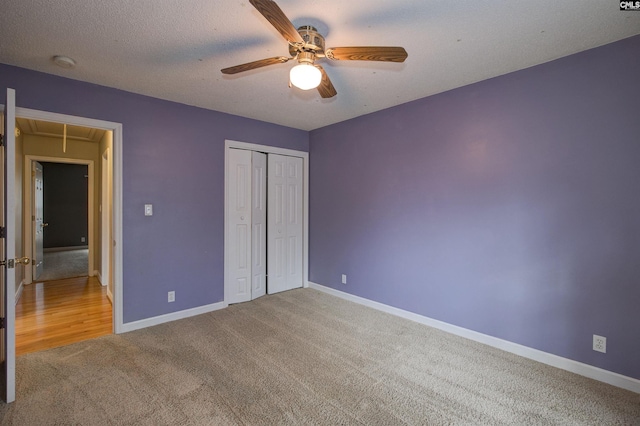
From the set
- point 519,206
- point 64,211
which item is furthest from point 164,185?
point 64,211

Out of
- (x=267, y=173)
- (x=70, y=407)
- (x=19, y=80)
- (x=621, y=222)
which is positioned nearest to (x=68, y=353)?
(x=70, y=407)

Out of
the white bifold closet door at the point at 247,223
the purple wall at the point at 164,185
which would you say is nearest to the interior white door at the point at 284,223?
the white bifold closet door at the point at 247,223

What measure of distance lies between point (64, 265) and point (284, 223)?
504 centimetres

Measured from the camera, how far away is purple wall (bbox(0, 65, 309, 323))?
9.40ft

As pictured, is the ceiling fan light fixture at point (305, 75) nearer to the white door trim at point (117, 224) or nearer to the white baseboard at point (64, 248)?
the white door trim at point (117, 224)

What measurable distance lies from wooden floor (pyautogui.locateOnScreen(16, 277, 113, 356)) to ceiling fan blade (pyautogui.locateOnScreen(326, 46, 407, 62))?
134 inches

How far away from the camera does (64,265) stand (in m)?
6.05

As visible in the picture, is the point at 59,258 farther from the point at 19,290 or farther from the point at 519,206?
the point at 519,206

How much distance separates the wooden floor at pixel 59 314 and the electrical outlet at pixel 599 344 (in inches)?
170

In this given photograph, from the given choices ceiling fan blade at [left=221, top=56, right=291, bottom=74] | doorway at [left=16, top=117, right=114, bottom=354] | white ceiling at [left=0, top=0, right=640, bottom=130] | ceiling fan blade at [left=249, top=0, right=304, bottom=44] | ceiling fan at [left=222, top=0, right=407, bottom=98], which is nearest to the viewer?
ceiling fan blade at [left=249, top=0, right=304, bottom=44]

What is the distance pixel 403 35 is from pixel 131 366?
129 inches

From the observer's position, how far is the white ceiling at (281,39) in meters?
1.77

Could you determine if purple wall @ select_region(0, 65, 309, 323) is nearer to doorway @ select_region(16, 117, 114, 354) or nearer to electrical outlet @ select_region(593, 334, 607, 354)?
doorway @ select_region(16, 117, 114, 354)

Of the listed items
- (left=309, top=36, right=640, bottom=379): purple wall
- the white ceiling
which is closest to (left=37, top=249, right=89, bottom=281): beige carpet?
the white ceiling
